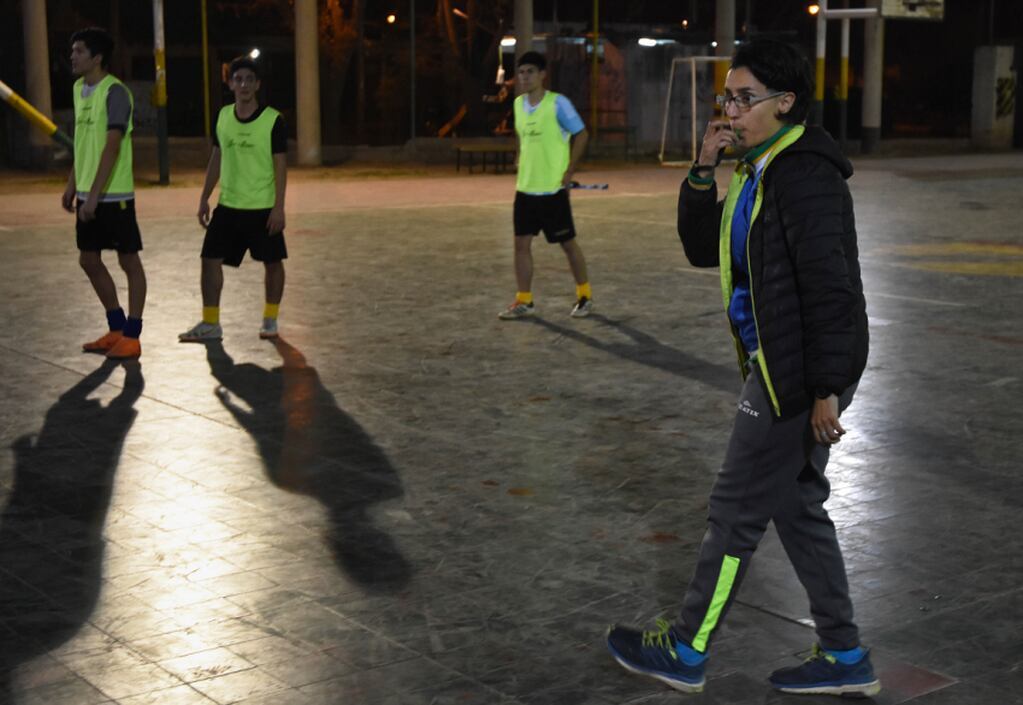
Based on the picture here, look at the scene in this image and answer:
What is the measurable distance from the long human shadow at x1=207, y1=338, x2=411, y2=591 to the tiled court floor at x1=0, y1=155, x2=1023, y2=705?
0.02m

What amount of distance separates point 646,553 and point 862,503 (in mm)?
1134

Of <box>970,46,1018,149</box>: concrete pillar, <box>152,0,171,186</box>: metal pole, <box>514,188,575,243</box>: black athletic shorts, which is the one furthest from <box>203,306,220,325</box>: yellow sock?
<box>970,46,1018,149</box>: concrete pillar

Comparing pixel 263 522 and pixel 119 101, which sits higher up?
pixel 119 101

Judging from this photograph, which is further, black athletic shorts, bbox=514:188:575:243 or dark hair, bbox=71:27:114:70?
black athletic shorts, bbox=514:188:575:243

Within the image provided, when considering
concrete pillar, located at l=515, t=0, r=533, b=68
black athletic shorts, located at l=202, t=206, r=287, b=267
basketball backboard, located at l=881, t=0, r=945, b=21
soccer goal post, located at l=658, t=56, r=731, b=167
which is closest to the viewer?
black athletic shorts, located at l=202, t=206, r=287, b=267

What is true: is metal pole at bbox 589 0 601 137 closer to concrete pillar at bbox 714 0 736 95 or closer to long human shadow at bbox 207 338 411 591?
concrete pillar at bbox 714 0 736 95

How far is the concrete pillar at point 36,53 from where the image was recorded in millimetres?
26734

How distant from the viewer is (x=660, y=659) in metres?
4.27

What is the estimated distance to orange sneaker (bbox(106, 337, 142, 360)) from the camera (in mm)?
9367

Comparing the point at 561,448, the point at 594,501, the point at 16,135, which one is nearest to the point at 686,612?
the point at 594,501

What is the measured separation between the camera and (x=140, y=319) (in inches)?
374

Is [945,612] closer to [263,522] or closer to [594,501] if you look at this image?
[594,501]

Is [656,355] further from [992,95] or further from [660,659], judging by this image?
[992,95]

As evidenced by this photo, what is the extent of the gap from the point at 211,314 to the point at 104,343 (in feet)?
2.44
